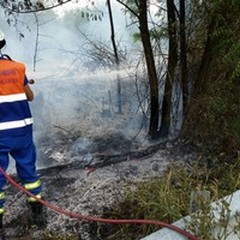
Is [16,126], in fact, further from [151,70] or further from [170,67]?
[170,67]

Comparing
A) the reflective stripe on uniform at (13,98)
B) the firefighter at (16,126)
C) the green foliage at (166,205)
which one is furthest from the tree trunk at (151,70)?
the reflective stripe on uniform at (13,98)

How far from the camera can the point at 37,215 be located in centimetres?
369

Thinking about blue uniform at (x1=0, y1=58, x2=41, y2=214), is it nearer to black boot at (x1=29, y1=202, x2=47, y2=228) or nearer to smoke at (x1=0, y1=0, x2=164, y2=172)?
black boot at (x1=29, y1=202, x2=47, y2=228)

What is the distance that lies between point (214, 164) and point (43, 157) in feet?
8.07

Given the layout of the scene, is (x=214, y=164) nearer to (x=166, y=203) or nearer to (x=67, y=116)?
(x=166, y=203)

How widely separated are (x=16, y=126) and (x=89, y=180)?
1.25 metres

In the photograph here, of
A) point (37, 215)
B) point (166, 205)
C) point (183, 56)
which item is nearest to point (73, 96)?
point (183, 56)

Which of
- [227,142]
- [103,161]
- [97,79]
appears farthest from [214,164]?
[97,79]

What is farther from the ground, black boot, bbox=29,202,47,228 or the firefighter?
the firefighter

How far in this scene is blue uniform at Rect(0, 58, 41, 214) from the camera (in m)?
3.48

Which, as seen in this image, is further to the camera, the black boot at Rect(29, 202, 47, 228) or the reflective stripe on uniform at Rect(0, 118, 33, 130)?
the black boot at Rect(29, 202, 47, 228)

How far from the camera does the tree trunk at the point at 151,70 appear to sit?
5625 mm

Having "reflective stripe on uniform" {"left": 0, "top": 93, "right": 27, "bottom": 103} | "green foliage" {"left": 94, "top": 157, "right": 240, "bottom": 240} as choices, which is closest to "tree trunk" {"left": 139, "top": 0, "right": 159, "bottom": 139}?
"green foliage" {"left": 94, "top": 157, "right": 240, "bottom": 240}

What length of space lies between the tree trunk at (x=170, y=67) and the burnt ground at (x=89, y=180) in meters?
0.52
